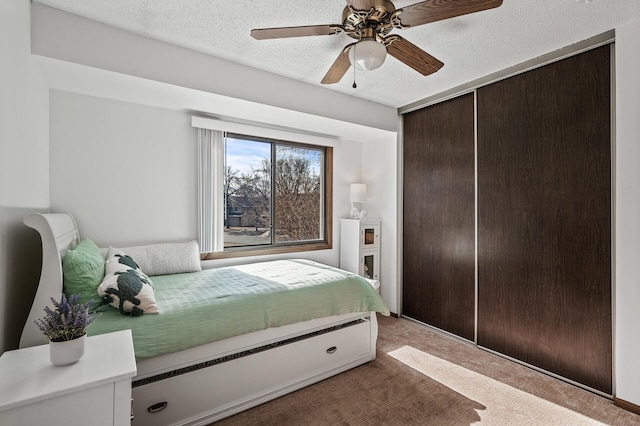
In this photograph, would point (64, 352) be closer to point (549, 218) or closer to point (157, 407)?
point (157, 407)

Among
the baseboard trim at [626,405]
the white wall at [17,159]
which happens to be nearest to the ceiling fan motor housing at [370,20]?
the white wall at [17,159]

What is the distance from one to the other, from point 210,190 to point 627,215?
3347mm

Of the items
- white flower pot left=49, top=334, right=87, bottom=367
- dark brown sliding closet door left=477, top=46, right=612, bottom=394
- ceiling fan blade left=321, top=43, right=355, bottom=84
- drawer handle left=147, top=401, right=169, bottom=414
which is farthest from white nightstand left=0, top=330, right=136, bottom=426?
dark brown sliding closet door left=477, top=46, right=612, bottom=394

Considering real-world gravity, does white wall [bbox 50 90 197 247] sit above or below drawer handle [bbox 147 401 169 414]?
above

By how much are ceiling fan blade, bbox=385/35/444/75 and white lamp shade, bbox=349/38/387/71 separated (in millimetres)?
212

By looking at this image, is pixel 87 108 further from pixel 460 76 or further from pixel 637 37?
pixel 637 37

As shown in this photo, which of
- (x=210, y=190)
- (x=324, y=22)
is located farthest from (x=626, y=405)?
(x=210, y=190)

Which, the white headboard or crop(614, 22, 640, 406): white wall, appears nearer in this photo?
the white headboard

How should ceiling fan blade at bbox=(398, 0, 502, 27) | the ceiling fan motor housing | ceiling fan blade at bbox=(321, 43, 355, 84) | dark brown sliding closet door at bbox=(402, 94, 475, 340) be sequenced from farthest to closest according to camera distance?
dark brown sliding closet door at bbox=(402, 94, 475, 340)
ceiling fan blade at bbox=(321, 43, 355, 84)
the ceiling fan motor housing
ceiling fan blade at bbox=(398, 0, 502, 27)

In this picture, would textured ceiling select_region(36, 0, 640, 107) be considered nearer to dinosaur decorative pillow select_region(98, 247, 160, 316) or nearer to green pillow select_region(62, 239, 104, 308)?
green pillow select_region(62, 239, 104, 308)

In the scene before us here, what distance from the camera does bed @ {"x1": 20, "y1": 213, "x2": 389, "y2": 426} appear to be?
1.66 metres

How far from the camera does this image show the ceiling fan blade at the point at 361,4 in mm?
1492

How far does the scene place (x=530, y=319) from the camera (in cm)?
258

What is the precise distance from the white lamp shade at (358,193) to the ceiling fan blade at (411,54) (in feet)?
6.71
